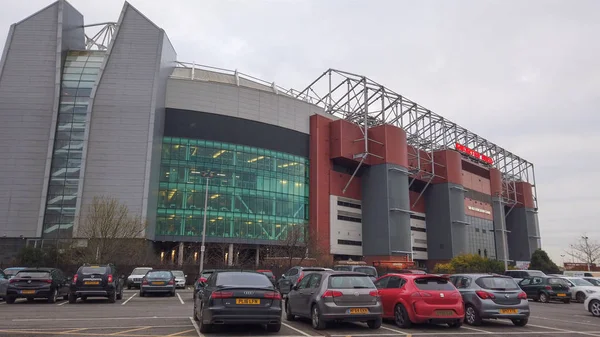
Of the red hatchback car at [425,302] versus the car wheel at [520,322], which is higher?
the red hatchback car at [425,302]

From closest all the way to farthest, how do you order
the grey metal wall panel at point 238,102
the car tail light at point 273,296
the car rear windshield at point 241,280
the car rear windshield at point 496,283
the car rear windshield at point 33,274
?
the car tail light at point 273,296, the car rear windshield at point 241,280, the car rear windshield at point 496,283, the car rear windshield at point 33,274, the grey metal wall panel at point 238,102

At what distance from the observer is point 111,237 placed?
39.0 metres

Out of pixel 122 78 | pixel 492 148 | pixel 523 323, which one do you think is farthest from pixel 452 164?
pixel 523 323

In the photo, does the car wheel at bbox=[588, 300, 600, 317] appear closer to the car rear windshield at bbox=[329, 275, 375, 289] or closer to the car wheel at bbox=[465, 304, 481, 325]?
the car wheel at bbox=[465, 304, 481, 325]

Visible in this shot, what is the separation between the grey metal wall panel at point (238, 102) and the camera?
2245 inches

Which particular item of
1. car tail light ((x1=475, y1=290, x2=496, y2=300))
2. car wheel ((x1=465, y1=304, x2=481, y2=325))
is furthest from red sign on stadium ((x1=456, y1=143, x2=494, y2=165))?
car tail light ((x1=475, y1=290, x2=496, y2=300))

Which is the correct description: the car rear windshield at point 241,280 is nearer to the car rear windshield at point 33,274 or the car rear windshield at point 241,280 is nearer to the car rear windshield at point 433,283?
the car rear windshield at point 433,283

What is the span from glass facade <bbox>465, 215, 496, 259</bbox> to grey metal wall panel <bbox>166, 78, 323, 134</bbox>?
125 ft

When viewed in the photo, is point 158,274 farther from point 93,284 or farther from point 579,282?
point 579,282

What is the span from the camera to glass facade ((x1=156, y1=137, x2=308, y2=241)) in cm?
5441

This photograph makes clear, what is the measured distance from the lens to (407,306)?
461 inches

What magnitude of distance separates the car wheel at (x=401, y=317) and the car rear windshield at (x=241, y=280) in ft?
12.1

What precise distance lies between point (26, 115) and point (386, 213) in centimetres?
4527

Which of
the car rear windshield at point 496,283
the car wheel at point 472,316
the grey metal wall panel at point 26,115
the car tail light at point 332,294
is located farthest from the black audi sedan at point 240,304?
the grey metal wall panel at point 26,115
